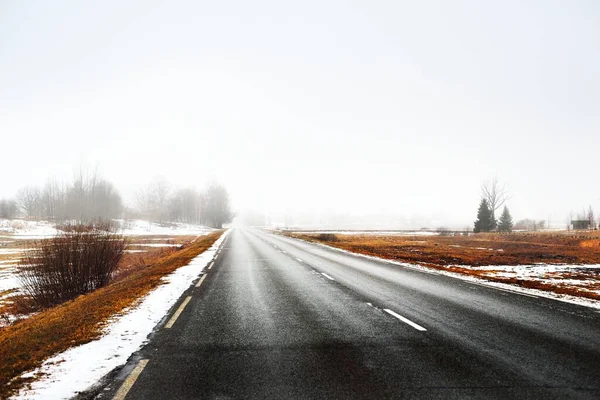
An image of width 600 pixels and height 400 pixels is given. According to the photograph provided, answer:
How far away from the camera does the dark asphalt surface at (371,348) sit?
4.36m

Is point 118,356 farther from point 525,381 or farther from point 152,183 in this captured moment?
point 152,183

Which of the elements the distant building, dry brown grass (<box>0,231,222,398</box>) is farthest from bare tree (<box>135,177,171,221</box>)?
the distant building

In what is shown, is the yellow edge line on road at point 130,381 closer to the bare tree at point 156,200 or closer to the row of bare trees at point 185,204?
the row of bare trees at point 185,204

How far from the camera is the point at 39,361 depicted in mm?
5500

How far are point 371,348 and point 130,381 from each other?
3.50 metres

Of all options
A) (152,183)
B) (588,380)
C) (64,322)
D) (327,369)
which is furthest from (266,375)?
(152,183)

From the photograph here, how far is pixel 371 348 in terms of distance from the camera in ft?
19.0

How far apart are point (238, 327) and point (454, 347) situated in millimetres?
Result: 3926

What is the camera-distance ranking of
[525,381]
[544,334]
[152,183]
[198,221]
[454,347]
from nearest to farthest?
1. [525,381]
2. [454,347]
3. [544,334]
4. [152,183]
5. [198,221]

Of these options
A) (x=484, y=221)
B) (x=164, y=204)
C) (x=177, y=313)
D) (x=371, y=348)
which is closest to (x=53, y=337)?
(x=177, y=313)

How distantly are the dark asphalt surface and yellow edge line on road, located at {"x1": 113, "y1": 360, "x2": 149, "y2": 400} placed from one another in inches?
3.0

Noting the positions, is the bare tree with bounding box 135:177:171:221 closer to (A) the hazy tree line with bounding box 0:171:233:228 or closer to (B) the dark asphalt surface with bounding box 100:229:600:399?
(A) the hazy tree line with bounding box 0:171:233:228

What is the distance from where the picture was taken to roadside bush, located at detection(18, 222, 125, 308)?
1407cm

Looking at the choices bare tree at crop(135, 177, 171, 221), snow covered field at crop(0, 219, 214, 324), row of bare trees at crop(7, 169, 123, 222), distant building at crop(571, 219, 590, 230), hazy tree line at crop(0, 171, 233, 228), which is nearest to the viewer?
snow covered field at crop(0, 219, 214, 324)
